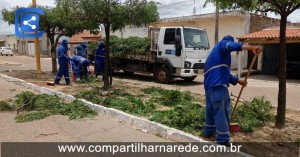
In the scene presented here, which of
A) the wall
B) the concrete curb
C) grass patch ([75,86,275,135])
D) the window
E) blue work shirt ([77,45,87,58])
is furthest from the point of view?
the wall

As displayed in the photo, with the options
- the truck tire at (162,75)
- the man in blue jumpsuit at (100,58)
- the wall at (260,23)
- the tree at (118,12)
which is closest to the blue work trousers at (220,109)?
the tree at (118,12)

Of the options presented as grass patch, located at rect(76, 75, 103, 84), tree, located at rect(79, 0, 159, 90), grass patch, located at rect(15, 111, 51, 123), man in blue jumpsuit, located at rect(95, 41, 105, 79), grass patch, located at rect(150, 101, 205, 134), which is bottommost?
grass patch, located at rect(15, 111, 51, 123)

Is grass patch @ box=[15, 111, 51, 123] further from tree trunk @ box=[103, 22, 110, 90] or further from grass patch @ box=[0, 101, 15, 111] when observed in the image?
tree trunk @ box=[103, 22, 110, 90]

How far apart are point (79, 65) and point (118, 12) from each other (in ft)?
14.0

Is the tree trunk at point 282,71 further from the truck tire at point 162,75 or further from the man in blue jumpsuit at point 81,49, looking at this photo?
the man in blue jumpsuit at point 81,49

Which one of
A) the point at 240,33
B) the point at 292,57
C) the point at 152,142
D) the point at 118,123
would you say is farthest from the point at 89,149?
the point at 240,33

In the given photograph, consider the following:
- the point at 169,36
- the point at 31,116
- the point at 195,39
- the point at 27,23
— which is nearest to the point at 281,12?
the point at 31,116

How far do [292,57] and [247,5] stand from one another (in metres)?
13.2

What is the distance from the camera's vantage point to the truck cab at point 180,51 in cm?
1134

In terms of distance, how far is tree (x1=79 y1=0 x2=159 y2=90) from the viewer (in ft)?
26.6

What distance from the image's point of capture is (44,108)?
22.9ft

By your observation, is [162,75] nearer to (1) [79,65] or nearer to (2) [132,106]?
(1) [79,65]

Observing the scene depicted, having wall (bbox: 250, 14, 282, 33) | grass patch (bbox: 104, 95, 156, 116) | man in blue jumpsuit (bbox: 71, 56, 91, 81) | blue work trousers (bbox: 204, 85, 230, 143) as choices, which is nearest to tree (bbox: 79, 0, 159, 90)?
grass patch (bbox: 104, 95, 156, 116)

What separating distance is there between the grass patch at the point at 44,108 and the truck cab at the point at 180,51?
17.3 feet
